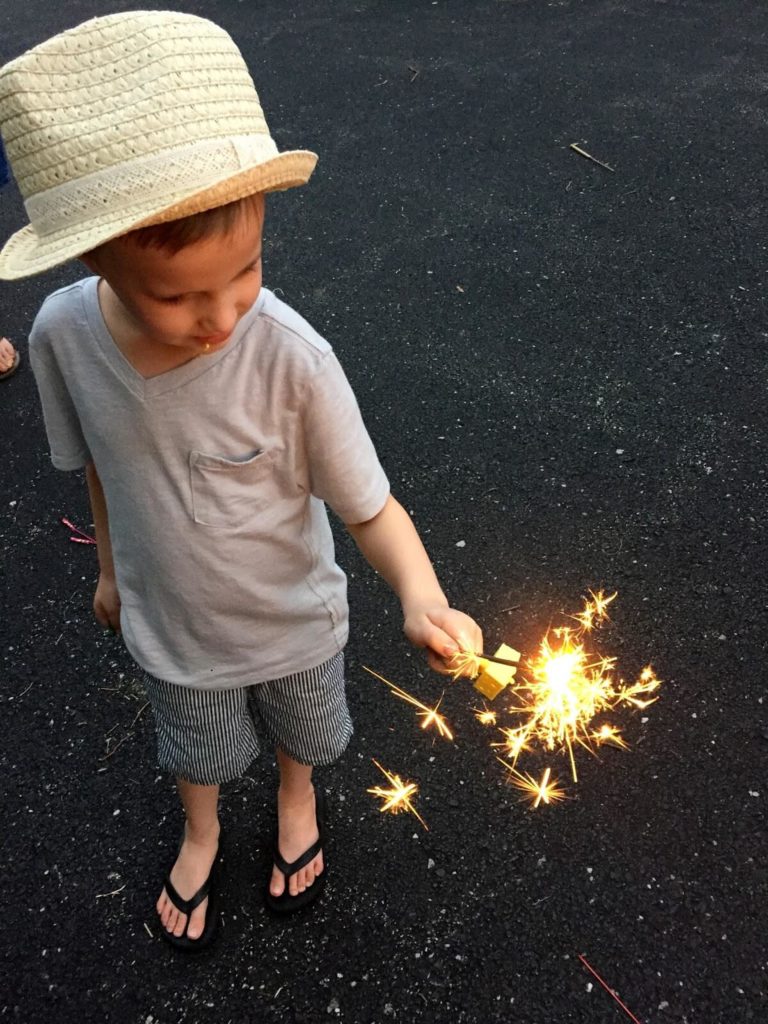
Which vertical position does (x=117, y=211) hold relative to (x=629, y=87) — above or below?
above

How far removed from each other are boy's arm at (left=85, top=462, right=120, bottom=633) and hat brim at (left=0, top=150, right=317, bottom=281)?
46 centimetres

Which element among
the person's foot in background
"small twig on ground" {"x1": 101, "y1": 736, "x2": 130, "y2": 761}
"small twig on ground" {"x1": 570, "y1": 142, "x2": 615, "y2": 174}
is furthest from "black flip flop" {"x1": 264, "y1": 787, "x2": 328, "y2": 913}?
"small twig on ground" {"x1": 570, "y1": 142, "x2": 615, "y2": 174}

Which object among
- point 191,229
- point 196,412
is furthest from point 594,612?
point 191,229

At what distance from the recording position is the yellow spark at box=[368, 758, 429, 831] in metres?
1.97

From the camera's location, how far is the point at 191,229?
0.99 m

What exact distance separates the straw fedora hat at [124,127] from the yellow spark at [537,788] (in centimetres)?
145

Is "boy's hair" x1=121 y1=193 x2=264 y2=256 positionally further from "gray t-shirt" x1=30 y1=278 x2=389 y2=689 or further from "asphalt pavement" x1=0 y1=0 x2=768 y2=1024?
"asphalt pavement" x1=0 y1=0 x2=768 y2=1024

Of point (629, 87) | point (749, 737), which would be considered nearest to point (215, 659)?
point (749, 737)

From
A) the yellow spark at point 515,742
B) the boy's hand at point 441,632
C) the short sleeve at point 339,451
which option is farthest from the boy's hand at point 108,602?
the yellow spark at point 515,742

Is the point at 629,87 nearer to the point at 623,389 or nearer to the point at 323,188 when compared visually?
the point at 323,188

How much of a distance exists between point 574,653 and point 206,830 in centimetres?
98

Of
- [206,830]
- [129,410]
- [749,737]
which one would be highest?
[129,410]

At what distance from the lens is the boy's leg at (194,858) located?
5.77ft

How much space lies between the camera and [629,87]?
446 cm
